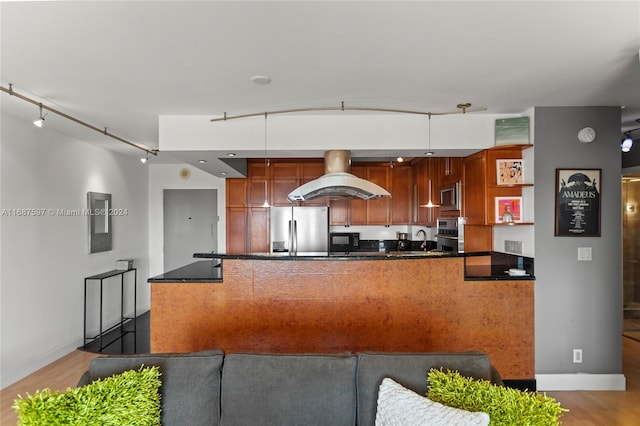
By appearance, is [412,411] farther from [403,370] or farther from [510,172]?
[510,172]

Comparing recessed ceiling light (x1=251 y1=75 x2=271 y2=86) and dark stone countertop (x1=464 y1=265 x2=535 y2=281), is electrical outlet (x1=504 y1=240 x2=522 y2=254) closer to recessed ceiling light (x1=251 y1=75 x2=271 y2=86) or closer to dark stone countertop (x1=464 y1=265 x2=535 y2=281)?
dark stone countertop (x1=464 y1=265 x2=535 y2=281)

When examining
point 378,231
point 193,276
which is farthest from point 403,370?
point 378,231

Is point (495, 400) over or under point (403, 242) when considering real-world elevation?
under

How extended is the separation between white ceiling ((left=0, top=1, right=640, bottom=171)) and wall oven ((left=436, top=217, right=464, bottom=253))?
1481 millimetres

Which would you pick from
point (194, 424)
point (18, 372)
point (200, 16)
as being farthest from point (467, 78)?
point (18, 372)

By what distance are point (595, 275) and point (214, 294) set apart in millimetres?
3359

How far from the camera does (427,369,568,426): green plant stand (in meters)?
1.29

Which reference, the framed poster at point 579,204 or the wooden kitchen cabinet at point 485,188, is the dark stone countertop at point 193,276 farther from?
the framed poster at point 579,204

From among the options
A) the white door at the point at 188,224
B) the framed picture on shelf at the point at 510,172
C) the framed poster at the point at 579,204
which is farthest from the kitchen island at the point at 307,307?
the white door at the point at 188,224

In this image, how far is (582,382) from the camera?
342 centimetres

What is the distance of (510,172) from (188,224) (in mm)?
4956

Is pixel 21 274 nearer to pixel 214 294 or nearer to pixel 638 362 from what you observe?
pixel 214 294

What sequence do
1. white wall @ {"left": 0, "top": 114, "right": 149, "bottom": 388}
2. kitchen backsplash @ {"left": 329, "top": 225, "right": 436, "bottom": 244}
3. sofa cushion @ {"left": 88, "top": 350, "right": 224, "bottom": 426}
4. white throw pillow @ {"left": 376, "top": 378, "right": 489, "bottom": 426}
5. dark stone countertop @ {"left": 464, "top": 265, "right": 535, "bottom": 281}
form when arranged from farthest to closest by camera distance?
kitchen backsplash @ {"left": 329, "top": 225, "right": 436, "bottom": 244} → white wall @ {"left": 0, "top": 114, "right": 149, "bottom": 388} → dark stone countertop @ {"left": 464, "top": 265, "right": 535, "bottom": 281} → sofa cushion @ {"left": 88, "top": 350, "right": 224, "bottom": 426} → white throw pillow @ {"left": 376, "top": 378, "right": 489, "bottom": 426}

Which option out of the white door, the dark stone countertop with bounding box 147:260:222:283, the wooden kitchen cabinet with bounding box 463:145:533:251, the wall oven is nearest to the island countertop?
the dark stone countertop with bounding box 147:260:222:283
